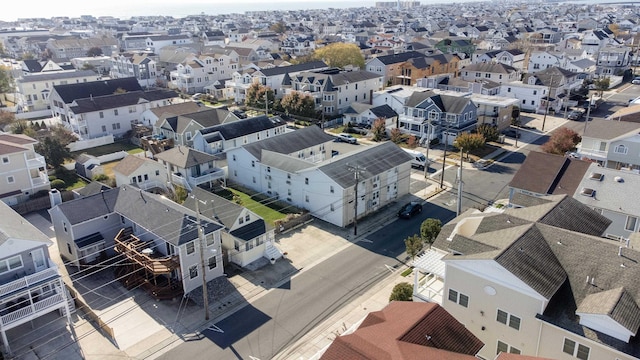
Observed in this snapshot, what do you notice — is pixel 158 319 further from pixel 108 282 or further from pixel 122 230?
pixel 122 230

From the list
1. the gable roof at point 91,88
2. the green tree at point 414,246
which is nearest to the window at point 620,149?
the green tree at point 414,246

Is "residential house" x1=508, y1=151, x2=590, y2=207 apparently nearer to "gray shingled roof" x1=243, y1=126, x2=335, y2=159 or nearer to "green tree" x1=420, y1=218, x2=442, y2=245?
"green tree" x1=420, y1=218, x2=442, y2=245

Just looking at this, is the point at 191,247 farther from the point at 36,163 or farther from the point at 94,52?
the point at 94,52

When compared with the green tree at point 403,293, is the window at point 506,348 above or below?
below

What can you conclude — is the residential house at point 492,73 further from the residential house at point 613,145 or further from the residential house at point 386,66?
the residential house at point 613,145

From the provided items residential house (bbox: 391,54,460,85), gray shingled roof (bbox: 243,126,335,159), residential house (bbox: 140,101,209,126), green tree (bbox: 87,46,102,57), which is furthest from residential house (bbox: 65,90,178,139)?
green tree (bbox: 87,46,102,57)
